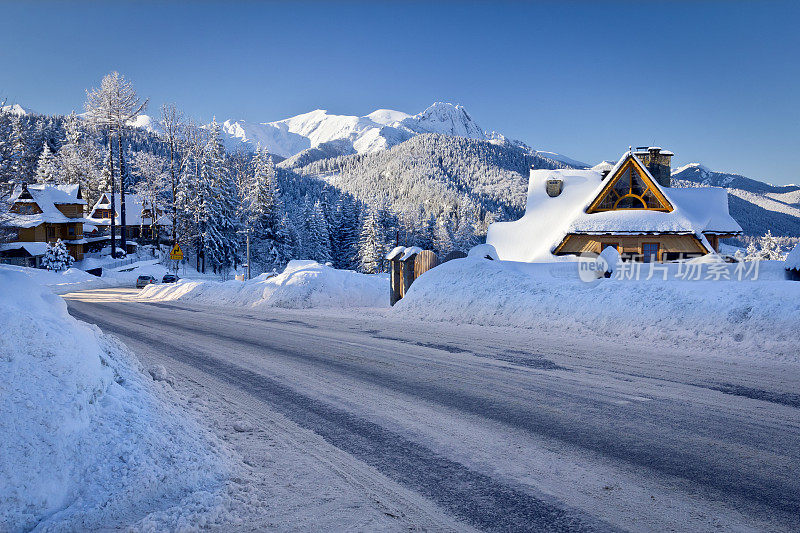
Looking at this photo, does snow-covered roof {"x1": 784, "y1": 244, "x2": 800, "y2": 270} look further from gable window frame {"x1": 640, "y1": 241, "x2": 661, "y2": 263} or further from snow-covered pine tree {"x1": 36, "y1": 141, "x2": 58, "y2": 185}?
snow-covered pine tree {"x1": 36, "y1": 141, "x2": 58, "y2": 185}

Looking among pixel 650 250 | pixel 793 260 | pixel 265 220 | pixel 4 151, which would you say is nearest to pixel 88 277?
pixel 265 220

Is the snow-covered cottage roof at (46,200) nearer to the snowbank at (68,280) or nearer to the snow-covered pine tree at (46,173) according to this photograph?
the snowbank at (68,280)

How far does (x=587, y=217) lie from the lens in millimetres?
22672

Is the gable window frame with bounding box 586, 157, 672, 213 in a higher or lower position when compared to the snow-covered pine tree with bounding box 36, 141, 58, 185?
lower

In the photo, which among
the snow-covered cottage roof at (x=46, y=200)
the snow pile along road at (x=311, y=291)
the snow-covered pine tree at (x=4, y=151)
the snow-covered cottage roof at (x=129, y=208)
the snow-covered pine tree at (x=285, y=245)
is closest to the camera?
the snow pile along road at (x=311, y=291)

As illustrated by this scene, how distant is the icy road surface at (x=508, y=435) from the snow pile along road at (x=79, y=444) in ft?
1.50

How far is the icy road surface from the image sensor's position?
315cm

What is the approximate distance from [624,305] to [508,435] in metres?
6.23

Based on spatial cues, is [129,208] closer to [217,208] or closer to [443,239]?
[217,208]

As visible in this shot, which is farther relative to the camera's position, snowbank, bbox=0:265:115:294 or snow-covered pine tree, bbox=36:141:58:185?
snow-covered pine tree, bbox=36:141:58:185

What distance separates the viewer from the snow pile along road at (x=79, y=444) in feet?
9.59

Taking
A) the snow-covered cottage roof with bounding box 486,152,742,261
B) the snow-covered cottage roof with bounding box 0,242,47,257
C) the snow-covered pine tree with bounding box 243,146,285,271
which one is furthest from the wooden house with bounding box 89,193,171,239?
the snow-covered cottage roof with bounding box 486,152,742,261

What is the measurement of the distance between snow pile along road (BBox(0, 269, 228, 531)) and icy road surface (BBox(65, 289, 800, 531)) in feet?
1.50

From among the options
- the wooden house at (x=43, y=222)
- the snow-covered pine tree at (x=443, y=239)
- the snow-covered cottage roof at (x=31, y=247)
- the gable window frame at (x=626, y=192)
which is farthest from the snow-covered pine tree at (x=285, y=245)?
the gable window frame at (x=626, y=192)
